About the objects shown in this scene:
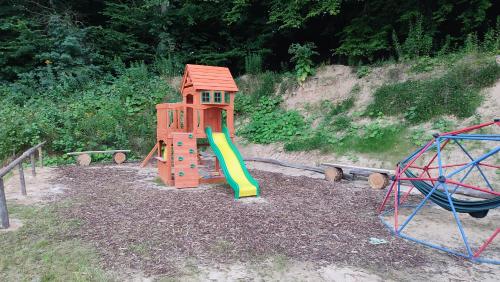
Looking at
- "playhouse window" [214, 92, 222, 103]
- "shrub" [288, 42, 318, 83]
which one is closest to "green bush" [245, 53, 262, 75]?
"shrub" [288, 42, 318, 83]

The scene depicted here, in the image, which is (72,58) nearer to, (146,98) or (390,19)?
(146,98)

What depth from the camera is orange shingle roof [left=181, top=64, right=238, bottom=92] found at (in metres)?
7.68

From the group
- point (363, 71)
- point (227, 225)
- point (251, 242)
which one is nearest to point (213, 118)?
point (227, 225)

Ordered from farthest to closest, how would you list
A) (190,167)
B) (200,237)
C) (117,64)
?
1. (117,64)
2. (190,167)
3. (200,237)

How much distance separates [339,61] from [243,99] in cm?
446

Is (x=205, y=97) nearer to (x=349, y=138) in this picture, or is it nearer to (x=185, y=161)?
(x=185, y=161)

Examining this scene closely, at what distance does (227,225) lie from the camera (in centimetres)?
488

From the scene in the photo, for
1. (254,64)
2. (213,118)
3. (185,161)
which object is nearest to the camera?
(185,161)

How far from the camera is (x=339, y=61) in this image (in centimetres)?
1474

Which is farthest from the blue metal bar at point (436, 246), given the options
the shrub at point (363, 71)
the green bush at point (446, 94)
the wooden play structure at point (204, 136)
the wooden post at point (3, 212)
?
the shrub at point (363, 71)

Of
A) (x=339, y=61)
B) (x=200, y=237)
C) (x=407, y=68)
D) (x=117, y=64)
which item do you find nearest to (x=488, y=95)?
(x=407, y=68)

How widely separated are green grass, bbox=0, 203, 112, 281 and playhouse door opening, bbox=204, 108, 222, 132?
4.09 metres

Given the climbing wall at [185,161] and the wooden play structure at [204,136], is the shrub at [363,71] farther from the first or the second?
the climbing wall at [185,161]

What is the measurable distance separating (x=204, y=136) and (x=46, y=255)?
4.34 meters
